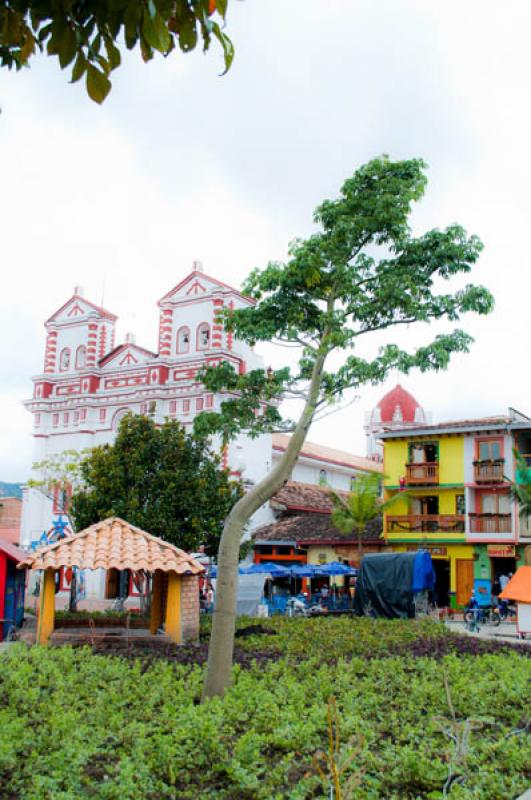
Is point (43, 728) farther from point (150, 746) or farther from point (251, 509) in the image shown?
point (251, 509)

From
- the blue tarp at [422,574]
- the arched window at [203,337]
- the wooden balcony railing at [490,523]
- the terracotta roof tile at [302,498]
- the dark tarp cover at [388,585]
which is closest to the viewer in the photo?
the blue tarp at [422,574]

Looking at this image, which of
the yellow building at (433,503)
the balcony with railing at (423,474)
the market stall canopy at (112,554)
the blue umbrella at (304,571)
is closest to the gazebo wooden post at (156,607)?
the market stall canopy at (112,554)

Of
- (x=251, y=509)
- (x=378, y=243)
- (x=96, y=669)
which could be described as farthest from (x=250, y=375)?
(x=96, y=669)

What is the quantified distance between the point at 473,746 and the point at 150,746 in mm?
3125

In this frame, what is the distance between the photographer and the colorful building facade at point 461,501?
3412 centimetres

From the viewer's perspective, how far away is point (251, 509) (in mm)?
10633

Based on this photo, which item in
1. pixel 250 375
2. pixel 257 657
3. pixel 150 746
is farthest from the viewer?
pixel 250 375

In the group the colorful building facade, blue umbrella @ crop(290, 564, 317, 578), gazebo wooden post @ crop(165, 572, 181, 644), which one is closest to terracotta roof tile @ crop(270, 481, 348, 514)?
the colorful building facade

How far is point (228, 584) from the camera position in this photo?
33.5 feet

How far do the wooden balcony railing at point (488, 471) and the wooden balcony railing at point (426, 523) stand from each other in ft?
6.33

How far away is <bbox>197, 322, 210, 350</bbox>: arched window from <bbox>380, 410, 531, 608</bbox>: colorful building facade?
1011 centimetres

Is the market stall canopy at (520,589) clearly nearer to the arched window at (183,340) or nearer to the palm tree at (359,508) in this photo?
the palm tree at (359,508)

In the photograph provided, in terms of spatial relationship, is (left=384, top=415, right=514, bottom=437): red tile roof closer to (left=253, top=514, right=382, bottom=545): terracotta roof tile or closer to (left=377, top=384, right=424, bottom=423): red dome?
(left=253, top=514, right=382, bottom=545): terracotta roof tile

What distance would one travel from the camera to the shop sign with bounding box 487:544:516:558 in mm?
33438
